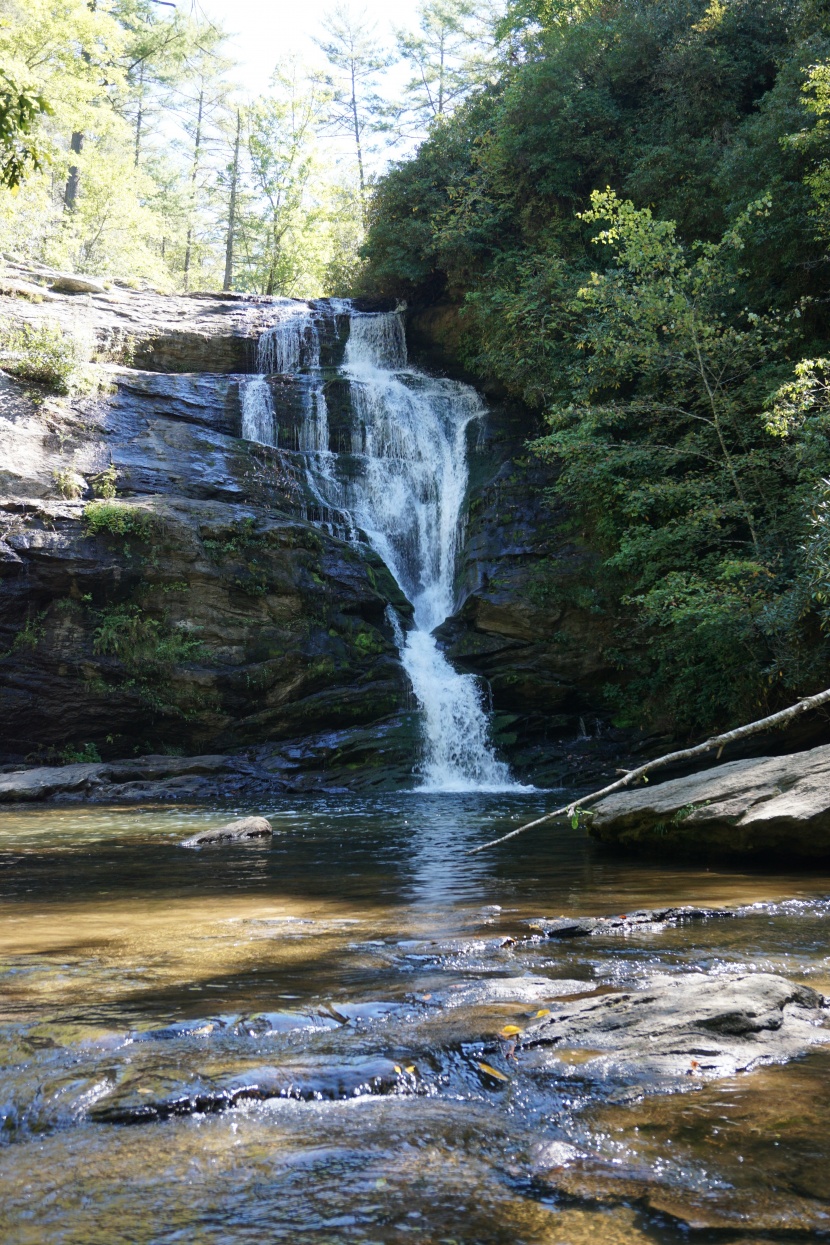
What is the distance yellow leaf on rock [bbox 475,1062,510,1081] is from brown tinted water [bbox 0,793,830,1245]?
0.03 m

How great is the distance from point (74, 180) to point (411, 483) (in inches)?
845

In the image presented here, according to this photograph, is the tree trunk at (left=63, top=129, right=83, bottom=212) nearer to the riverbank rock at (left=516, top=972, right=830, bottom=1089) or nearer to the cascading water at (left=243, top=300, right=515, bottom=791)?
the cascading water at (left=243, top=300, right=515, bottom=791)

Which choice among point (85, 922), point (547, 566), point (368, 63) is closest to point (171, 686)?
point (547, 566)

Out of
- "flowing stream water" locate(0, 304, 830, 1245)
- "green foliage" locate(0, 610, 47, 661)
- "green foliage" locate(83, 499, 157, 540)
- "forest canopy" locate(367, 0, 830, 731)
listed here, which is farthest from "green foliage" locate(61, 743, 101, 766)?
"forest canopy" locate(367, 0, 830, 731)

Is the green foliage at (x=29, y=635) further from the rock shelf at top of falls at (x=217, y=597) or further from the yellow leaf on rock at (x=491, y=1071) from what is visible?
the yellow leaf on rock at (x=491, y=1071)

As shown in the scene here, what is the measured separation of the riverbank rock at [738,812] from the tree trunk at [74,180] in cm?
2992

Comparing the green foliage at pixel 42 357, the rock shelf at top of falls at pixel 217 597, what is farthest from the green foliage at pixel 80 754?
the green foliage at pixel 42 357

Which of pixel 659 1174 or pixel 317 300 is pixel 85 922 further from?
pixel 317 300

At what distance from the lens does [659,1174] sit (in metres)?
2.11

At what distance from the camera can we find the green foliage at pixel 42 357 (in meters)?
17.2

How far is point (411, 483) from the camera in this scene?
18.9 m

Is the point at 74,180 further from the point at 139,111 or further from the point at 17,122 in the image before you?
the point at 17,122

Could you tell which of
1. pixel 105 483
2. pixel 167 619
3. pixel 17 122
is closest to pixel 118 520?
pixel 105 483

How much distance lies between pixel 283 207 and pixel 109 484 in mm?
21928
